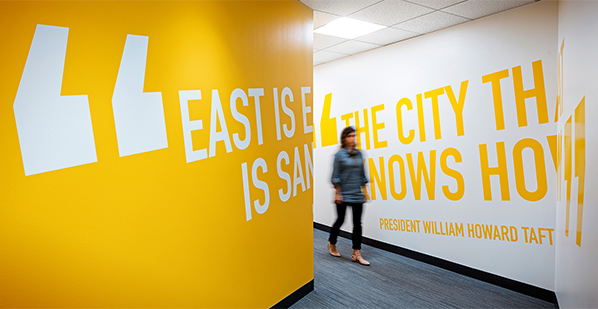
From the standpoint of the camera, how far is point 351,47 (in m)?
4.51

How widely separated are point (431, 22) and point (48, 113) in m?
3.35

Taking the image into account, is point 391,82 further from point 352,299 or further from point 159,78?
point 159,78

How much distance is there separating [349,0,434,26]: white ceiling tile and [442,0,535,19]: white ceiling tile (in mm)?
246

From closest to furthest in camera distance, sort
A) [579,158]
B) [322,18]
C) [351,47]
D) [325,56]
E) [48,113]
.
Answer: [48,113] < [579,158] < [322,18] < [351,47] < [325,56]

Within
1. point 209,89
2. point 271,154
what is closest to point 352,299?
point 271,154

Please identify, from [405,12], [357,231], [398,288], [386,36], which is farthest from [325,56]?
[398,288]

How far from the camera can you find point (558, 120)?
2.98 metres

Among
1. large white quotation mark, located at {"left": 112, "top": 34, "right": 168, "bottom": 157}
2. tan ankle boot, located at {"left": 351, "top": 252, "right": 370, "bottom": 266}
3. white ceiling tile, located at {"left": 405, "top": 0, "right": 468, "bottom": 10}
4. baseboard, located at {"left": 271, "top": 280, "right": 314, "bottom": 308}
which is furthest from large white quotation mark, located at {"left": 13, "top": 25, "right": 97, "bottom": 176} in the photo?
tan ankle boot, located at {"left": 351, "top": 252, "right": 370, "bottom": 266}

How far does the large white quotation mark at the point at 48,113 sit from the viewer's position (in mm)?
1393

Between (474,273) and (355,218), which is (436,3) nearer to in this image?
(355,218)

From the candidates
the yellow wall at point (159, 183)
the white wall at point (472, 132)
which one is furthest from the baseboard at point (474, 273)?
the yellow wall at point (159, 183)

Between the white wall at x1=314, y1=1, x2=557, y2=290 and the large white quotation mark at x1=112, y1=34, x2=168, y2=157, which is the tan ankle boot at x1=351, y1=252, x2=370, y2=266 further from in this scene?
the large white quotation mark at x1=112, y1=34, x2=168, y2=157

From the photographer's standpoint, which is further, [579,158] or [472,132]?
[472,132]

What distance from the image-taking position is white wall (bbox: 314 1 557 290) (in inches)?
124
